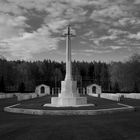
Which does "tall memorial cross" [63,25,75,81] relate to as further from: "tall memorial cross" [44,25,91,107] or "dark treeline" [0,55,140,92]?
"dark treeline" [0,55,140,92]

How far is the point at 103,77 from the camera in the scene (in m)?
122

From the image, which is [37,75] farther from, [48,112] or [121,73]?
[48,112]

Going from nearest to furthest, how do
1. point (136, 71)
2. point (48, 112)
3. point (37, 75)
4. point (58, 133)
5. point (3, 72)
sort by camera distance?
point (58, 133) → point (48, 112) → point (136, 71) → point (3, 72) → point (37, 75)

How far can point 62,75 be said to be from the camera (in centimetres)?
12688

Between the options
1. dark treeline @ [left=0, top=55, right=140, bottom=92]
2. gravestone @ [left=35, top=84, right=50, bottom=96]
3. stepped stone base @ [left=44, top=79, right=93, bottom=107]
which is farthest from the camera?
gravestone @ [left=35, top=84, right=50, bottom=96]

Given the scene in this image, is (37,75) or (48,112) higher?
(37,75)

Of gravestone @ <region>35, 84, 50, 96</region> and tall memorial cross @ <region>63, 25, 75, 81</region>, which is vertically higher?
tall memorial cross @ <region>63, 25, 75, 81</region>

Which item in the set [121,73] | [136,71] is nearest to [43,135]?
[136,71]

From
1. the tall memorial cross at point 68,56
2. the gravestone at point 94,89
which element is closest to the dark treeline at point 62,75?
the gravestone at point 94,89

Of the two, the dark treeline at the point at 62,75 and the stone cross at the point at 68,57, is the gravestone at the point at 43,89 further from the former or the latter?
the stone cross at the point at 68,57

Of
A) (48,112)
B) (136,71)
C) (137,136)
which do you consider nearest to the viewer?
(137,136)

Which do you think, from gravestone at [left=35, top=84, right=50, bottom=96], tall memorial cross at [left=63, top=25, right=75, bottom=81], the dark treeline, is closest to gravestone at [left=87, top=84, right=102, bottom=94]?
the dark treeline

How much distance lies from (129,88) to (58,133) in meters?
64.0

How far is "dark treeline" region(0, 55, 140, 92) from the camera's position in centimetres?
6831
